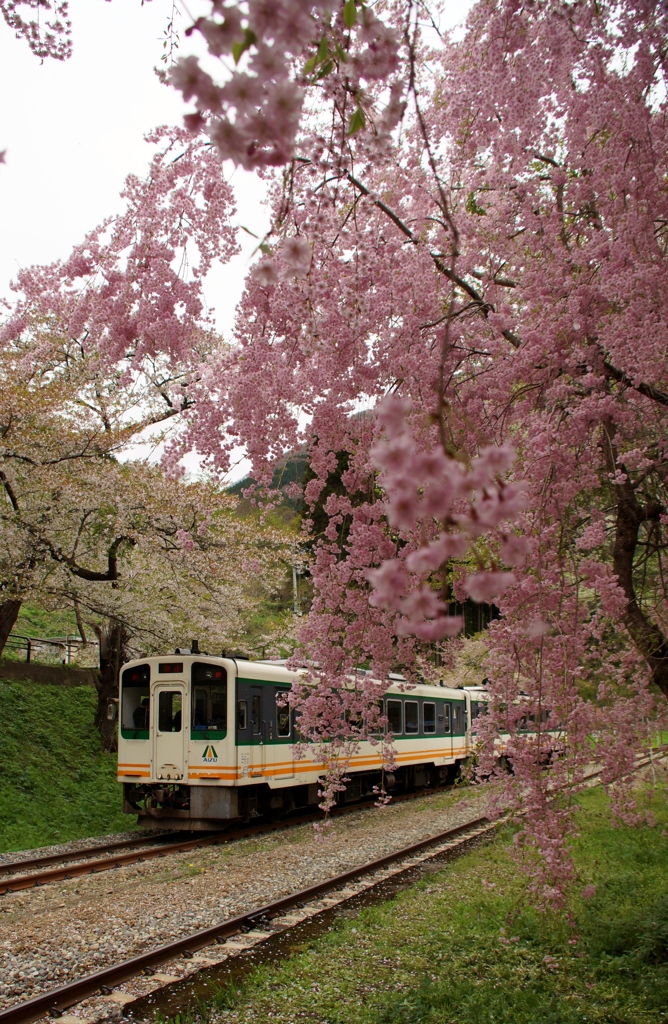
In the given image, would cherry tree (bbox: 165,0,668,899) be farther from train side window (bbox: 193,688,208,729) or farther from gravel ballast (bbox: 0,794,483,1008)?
train side window (bbox: 193,688,208,729)

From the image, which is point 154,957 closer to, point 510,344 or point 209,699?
point 510,344

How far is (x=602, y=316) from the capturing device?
178 inches

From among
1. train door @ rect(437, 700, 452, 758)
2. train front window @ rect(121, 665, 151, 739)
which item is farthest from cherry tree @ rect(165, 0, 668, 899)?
train door @ rect(437, 700, 452, 758)

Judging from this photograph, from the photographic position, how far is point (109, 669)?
16.7 meters

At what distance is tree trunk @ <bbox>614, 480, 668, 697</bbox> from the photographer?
505 cm

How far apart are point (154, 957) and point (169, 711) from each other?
6.39 metres

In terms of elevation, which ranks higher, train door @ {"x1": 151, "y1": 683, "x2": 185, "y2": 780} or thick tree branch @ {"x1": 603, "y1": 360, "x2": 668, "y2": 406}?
thick tree branch @ {"x1": 603, "y1": 360, "x2": 668, "y2": 406}

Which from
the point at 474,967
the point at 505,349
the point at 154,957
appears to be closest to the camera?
the point at 505,349

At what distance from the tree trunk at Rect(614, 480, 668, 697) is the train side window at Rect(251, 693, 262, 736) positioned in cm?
741

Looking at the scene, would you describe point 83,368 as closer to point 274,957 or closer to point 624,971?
point 274,957

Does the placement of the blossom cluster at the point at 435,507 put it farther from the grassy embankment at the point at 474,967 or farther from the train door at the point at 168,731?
the train door at the point at 168,731

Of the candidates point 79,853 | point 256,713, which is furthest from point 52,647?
point 79,853

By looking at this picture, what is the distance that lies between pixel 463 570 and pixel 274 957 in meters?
3.24

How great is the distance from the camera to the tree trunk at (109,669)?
658 inches
